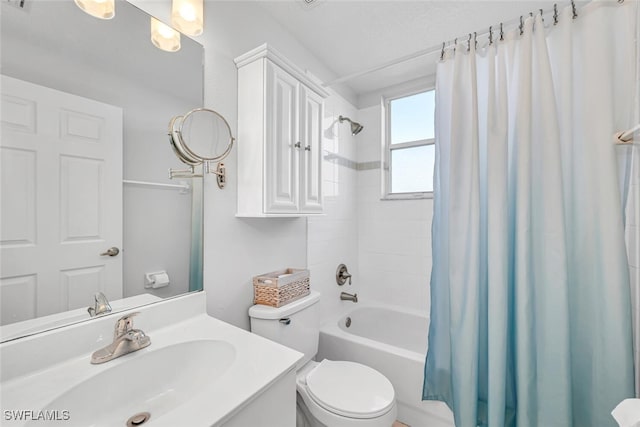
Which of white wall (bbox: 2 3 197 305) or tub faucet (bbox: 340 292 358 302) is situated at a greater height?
white wall (bbox: 2 3 197 305)

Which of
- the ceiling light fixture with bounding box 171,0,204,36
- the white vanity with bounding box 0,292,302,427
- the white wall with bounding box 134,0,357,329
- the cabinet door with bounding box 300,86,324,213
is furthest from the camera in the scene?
the cabinet door with bounding box 300,86,324,213

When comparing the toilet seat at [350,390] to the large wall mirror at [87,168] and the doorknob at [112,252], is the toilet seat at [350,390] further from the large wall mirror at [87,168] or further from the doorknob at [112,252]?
the doorknob at [112,252]

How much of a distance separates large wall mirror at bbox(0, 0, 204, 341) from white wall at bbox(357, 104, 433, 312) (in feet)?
5.49

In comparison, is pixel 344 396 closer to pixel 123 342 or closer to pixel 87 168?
pixel 123 342

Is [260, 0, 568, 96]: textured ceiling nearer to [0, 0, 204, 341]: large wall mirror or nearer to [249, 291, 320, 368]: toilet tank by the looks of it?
[0, 0, 204, 341]: large wall mirror

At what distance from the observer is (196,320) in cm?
109

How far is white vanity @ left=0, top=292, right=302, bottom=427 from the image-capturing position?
63 centimetres

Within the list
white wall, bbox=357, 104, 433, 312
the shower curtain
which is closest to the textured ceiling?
the shower curtain

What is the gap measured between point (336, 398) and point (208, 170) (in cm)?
119

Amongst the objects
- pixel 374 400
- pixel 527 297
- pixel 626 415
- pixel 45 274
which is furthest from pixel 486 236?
pixel 45 274

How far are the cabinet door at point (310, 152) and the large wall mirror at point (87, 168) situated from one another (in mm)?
565

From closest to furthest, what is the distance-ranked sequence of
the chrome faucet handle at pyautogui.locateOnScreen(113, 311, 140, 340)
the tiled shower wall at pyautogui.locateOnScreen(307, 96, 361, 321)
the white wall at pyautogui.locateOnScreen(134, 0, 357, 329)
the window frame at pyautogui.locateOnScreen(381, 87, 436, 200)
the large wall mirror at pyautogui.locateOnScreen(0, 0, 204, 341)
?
1. the large wall mirror at pyautogui.locateOnScreen(0, 0, 204, 341)
2. the chrome faucet handle at pyautogui.locateOnScreen(113, 311, 140, 340)
3. the white wall at pyautogui.locateOnScreen(134, 0, 357, 329)
4. the tiled shower wall at pyautogui.locateOnScreen(307, 96, 361, 321)
5. the window frame at pyautogui.locateOnScreen(381, 87, 436, 200)

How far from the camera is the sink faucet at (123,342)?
799 mm

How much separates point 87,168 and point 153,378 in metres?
0.72
